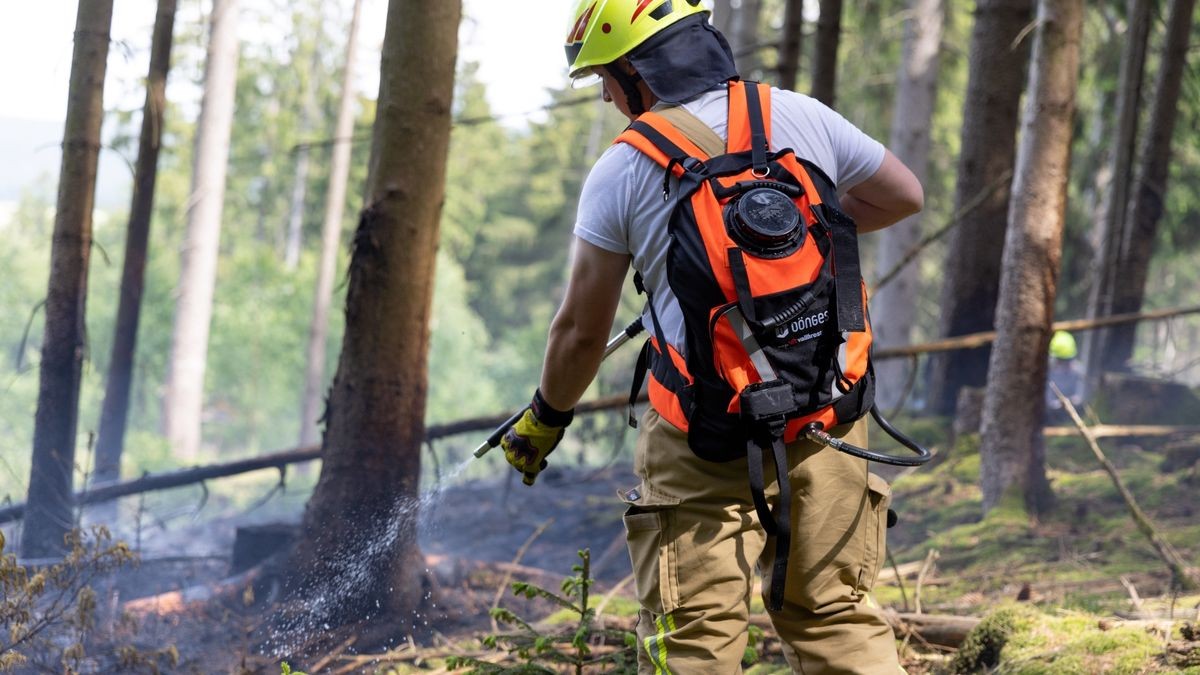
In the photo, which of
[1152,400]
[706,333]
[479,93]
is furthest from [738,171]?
[479,93]

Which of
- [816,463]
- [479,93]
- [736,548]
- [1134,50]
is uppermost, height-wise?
[479,93]

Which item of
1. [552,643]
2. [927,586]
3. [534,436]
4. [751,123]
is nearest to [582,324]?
[534,436]

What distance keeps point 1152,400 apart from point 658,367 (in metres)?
9.43

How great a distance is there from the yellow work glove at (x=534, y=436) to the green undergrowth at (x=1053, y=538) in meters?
2.59

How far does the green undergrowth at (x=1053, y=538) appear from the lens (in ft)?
17.3

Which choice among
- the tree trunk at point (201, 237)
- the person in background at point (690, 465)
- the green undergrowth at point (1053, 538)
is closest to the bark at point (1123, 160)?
the green undergrowth at point (1053, 538)

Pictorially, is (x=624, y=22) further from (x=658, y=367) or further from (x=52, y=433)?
(x=52, y=433)

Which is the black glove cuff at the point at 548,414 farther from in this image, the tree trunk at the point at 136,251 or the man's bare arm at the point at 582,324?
the tree trunk at the point at 136,251

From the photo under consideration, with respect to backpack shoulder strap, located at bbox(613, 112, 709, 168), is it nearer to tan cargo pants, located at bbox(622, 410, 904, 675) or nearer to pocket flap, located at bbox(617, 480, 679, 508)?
tan cargo pants, located at bbox(622, 410, 904, 675)

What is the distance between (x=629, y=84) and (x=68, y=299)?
5161 millimetres

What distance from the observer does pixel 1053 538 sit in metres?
6.49

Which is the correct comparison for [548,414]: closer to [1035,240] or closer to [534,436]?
[534,436]

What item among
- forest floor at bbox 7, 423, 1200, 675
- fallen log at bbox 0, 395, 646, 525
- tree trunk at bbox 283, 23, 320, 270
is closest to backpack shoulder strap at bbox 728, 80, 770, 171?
forest floor at bbox 7, 423, 1200, 675

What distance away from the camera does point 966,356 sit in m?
9.66
